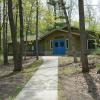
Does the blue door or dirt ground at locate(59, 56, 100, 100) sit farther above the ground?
the blue door

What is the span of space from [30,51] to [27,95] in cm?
3673

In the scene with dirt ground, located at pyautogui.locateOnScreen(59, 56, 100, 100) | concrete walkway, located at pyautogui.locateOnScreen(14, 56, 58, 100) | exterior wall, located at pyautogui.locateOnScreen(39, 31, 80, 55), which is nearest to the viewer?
concrete walkway, located at pyautogui.locateOnScreen(14, 56, 58, 100)

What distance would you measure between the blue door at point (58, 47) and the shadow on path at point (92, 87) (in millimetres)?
27776

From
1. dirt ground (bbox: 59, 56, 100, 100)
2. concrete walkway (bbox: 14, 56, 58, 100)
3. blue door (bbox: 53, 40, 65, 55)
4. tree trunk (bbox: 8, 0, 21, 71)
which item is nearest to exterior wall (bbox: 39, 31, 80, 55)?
blue door (bbox: 53, 40, 65, 55)

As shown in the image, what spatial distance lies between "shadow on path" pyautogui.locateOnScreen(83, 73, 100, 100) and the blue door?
1094 inches

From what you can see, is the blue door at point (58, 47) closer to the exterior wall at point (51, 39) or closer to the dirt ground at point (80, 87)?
the exterior wall at point (51, 39)

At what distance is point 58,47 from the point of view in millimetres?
43875

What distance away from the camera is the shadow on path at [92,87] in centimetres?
1097

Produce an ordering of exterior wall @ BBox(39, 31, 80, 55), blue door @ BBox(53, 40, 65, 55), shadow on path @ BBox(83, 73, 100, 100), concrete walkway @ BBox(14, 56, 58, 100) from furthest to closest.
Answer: blue door @ BBox(53, 40, 65, 55), exterior wall @ BBox(39, 31, 80, 55), shadow on path @ BBox(83, 73, 100, 100), concrete walkway @ BBox(14, 56, 58, 100)

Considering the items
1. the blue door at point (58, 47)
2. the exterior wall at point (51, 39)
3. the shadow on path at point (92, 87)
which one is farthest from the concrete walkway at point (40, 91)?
the blue door at point (58, 47)

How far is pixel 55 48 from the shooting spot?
145ft

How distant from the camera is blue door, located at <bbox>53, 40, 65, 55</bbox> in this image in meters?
43.7

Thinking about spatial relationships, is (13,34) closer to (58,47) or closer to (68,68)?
(68,68)

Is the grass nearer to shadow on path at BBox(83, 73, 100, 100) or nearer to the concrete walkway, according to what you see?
shadow on path at BBox(83, 73, 100, 100)
